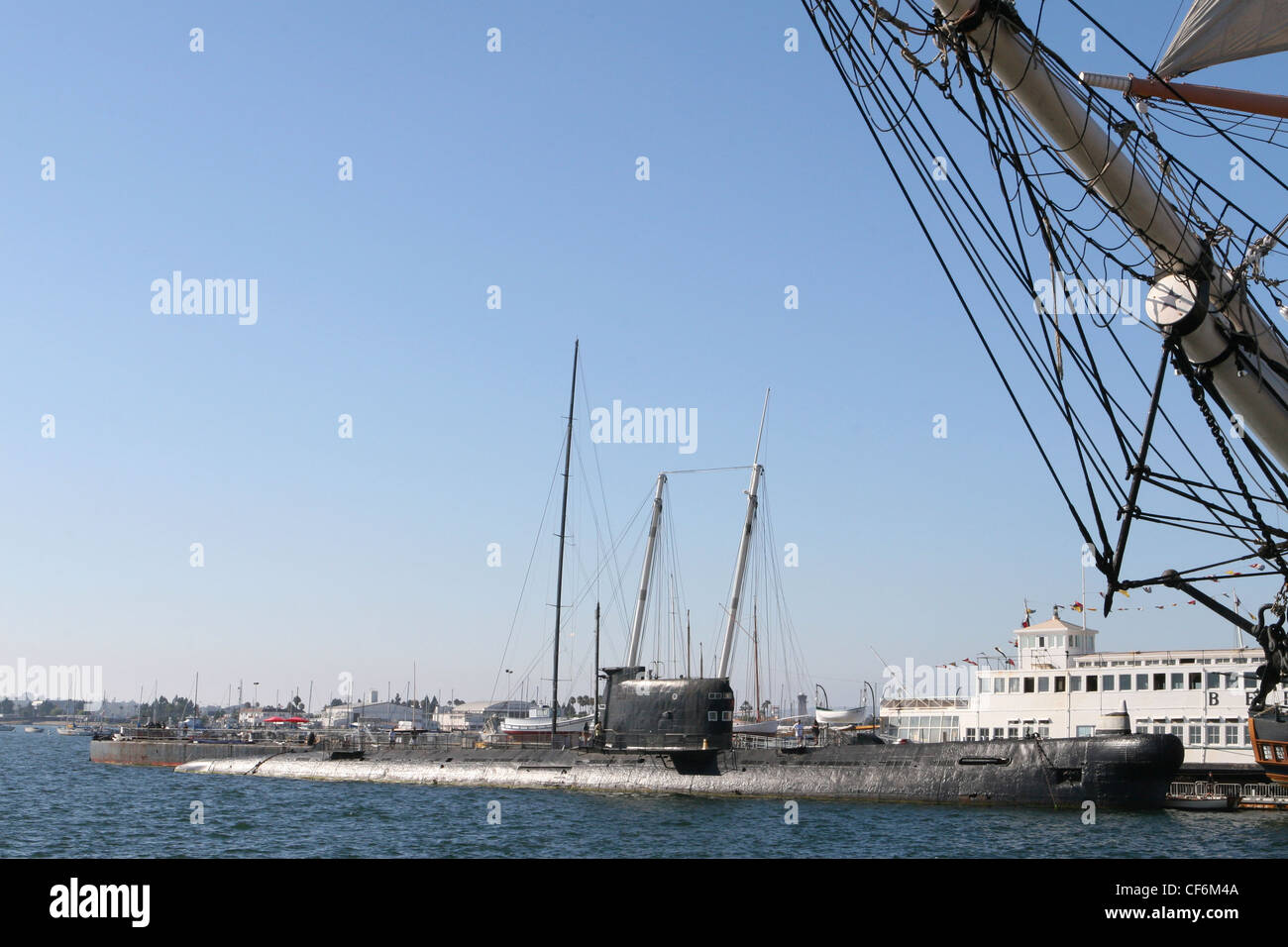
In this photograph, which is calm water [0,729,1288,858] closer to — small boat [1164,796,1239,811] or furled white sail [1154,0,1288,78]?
small boat [1164,796,1239,811]

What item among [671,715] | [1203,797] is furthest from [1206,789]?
[671,715]

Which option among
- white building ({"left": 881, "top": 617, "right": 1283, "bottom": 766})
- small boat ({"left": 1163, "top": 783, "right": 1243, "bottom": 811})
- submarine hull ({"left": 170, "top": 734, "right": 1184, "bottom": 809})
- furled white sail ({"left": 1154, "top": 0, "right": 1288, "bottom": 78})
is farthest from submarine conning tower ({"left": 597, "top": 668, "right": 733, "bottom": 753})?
furled white sail ({"left": 1154, "top": 0, "right": 1288, "bottom": 78})

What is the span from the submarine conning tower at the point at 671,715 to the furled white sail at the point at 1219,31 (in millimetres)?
34152

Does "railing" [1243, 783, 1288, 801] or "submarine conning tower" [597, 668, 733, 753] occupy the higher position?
"submarine conning tower" [597, 668, 733, 753]

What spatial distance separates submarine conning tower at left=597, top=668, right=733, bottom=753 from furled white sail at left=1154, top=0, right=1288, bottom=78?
34.2m

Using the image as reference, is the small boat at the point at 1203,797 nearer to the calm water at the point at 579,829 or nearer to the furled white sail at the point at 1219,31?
the calm water at the point at 579,829

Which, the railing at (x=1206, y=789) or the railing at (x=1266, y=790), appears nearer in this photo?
the railing at (x=1266, y=790)

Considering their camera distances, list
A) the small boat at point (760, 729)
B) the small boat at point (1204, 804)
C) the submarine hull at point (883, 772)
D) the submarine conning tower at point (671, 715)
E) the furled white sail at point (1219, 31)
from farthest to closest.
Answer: the small boat at point (760, 729) < the submarine conning tower at point (671, 715) < the small boat at point (1204, 804) < the submarine hull at point (883, 772) < the furled white sail at point (1219, 31)

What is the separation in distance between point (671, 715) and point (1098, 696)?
21562 mm

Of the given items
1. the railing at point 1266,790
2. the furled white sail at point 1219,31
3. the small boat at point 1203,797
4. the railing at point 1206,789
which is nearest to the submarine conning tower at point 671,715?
the small boat at point 1203,797

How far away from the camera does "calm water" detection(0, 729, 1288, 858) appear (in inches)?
1214

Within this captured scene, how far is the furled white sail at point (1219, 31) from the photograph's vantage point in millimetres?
15445
